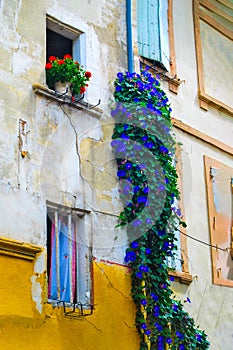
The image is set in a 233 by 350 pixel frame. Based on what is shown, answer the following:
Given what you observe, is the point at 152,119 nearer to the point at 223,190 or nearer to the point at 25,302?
the point at 223,190

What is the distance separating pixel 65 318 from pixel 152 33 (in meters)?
5.76

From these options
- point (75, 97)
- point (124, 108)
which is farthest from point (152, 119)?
point (75, 97)

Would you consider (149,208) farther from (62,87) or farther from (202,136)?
(202,136)

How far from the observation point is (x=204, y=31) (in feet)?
50.7

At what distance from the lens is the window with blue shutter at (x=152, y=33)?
44.6ft

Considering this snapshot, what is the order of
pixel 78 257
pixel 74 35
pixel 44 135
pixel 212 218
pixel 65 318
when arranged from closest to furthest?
pixel 65 318 → pixel 78 257 → pixel 44 135 → pixel 74 35 → pixel 212 218

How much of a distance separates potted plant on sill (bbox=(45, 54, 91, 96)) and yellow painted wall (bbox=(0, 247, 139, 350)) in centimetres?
260

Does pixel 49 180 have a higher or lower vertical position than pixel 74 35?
lower

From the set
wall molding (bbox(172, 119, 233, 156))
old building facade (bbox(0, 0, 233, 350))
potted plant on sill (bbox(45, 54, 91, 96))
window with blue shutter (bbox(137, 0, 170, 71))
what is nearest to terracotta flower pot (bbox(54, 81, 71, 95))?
potted plant on sill (bbox(45, 54, 91, 96))

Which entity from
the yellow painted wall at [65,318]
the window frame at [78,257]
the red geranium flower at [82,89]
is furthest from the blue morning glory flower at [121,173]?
the yellow painted wall at [65,318]

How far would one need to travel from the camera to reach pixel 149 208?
11.7 m

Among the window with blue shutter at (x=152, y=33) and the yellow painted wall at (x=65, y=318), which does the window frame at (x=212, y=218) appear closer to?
the window with blue shutter at (x=152, y=33)

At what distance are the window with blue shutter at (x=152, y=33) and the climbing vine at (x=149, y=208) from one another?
111 centimetres

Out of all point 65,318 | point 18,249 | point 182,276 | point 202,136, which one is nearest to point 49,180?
point 18,249
